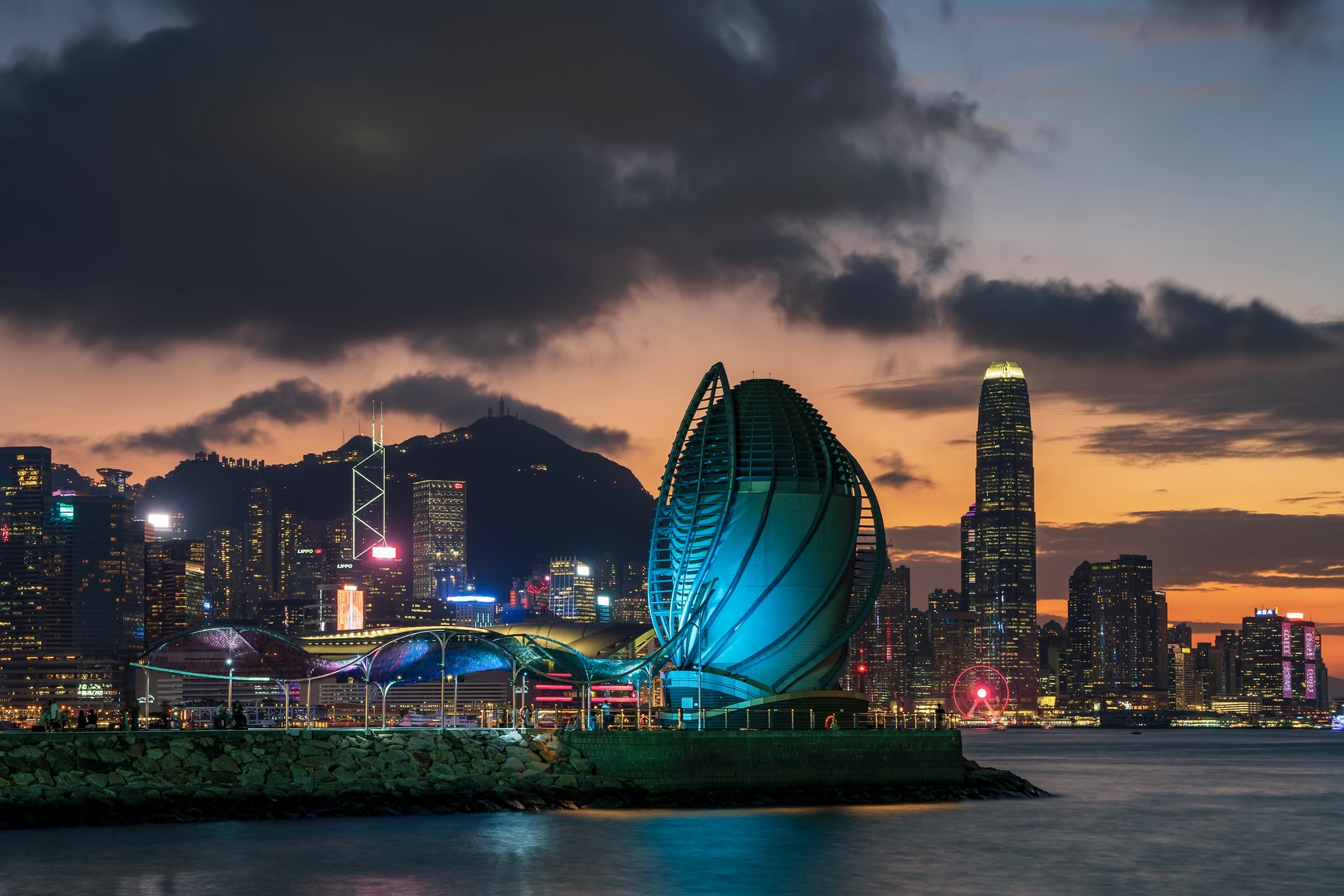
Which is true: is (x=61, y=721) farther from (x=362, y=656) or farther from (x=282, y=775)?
(x=282, y=775)

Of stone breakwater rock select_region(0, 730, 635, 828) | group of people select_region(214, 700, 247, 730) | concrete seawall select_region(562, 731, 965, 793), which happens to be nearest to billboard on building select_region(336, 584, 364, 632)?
group of people select_region(214, 700, 247, 730)

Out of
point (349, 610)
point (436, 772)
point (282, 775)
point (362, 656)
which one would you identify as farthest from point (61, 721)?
point (349, 610)

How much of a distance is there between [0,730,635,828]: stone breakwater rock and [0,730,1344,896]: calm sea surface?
3.64 feet

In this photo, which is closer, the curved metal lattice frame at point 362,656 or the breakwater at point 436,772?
the breakwater at point 436,772

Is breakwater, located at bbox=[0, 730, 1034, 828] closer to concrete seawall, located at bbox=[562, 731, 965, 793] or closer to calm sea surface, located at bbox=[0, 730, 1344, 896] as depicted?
concrete seawall, located at bbox=[562, 731, 965, 793]

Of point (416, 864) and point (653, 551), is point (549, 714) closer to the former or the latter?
point (653, 551)

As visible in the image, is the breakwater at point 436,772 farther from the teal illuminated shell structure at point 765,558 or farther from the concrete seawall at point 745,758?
the teal illuminated shell structure at point 765,558

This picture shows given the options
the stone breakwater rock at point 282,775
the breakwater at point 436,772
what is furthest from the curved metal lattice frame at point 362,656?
the breakwater at point 436,772

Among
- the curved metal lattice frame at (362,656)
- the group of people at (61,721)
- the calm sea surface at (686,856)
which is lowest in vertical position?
the calm sea surface at (686,856)

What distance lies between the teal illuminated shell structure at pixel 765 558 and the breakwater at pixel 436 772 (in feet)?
38.1

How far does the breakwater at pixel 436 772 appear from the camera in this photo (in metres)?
58.7

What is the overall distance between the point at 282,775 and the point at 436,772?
237 inches

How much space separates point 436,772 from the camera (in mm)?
65000

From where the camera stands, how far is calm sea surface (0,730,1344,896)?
48.7 meters
